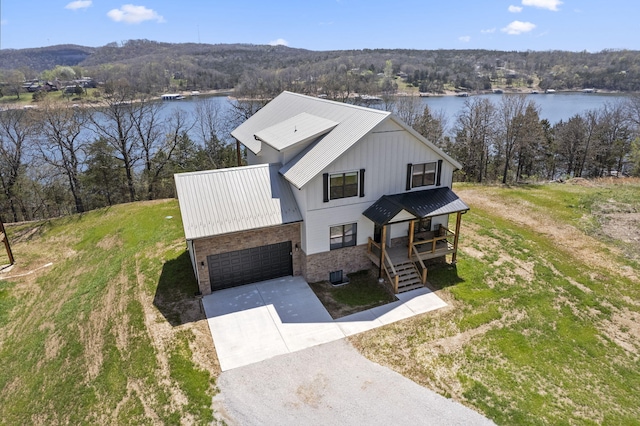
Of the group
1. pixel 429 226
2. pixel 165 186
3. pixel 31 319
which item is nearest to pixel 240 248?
pixel 429 226

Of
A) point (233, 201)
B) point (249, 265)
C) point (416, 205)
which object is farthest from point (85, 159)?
point (416, 205)

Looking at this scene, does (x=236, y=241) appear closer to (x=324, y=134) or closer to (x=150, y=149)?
(x=324, y=134)

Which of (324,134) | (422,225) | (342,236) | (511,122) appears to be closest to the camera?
(342,236)

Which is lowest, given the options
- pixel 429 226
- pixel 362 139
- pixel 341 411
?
pixel 341 411

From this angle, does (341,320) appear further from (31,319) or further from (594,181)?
(594,181)

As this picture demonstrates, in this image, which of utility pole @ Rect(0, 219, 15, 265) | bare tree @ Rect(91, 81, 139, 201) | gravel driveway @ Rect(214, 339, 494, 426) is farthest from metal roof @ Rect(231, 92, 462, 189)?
bare tree @ Rect(91, 81, 139, 201)

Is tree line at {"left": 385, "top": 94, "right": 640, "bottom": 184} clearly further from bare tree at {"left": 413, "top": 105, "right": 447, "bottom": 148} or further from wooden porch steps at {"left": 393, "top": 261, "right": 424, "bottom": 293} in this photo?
wooden porch steps at {"left": 393, "top": 261, "right": 424, "bottom": 293}
